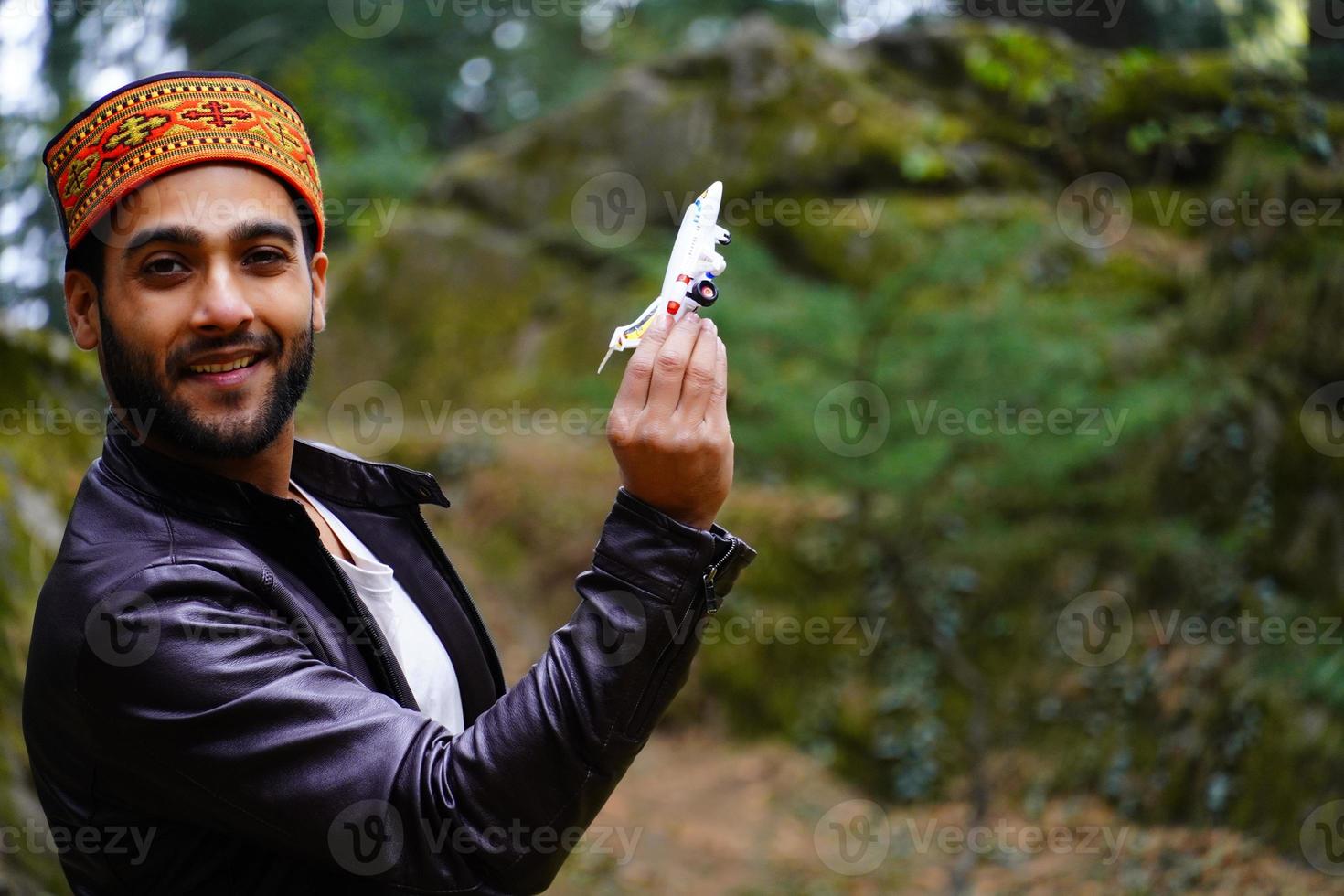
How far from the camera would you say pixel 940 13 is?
12875 mm

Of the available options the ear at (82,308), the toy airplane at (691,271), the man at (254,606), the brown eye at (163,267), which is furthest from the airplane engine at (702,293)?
the ear at (82,308)

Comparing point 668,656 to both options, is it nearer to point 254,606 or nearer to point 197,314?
point 254,606

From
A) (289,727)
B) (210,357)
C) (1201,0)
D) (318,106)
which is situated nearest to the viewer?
(289,727)

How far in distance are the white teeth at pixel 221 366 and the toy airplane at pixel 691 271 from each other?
0.52 m

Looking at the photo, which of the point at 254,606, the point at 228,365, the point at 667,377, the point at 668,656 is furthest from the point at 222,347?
the point at 668,656

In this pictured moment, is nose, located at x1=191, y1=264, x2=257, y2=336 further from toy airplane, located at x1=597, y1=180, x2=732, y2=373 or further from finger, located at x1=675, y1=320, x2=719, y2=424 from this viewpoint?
finger, located at x1=675, y1=320, x2=719, y2=424

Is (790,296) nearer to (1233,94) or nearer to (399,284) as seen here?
(1233,94)

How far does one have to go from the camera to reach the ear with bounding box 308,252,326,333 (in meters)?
1.95

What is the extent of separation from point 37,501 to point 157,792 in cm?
312

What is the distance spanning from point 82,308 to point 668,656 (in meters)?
1.07

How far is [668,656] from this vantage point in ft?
4.84

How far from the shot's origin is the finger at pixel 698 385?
1.46 metres

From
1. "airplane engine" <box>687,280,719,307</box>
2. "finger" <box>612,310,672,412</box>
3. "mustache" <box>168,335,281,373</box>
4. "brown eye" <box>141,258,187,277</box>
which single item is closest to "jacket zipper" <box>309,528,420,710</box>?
"mustache" <box>168,335,281,373</box>

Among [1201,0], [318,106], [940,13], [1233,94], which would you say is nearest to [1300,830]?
[1233,94]
